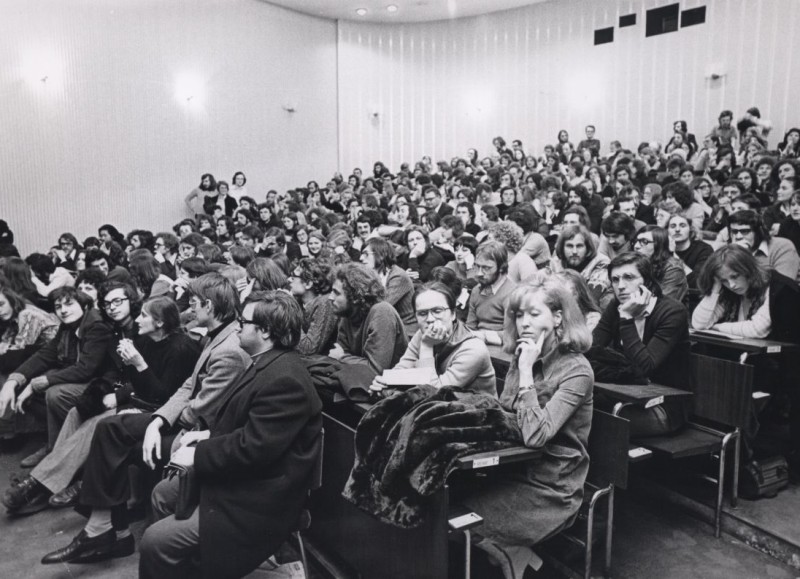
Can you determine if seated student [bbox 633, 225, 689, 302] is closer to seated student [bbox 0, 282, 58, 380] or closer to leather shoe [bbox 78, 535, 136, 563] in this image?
leather shoe [bbox 78, 535, 136, 563]

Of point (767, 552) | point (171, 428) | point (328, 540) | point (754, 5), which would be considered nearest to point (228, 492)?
point (328, 540)

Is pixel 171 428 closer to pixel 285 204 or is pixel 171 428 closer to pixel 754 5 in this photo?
pixel 285 204

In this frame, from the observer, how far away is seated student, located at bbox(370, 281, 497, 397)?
8.72 ft

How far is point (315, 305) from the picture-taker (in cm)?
374

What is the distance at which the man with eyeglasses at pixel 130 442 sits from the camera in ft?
9.14

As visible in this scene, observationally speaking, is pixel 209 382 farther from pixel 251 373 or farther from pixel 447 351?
pixel 447 351

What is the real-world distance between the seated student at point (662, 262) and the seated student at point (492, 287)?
2.59ft

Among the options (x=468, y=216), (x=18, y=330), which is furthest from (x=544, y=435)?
(x=468, y=216)

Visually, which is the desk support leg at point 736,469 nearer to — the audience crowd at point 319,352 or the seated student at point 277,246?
the audience crowd at point 319,352

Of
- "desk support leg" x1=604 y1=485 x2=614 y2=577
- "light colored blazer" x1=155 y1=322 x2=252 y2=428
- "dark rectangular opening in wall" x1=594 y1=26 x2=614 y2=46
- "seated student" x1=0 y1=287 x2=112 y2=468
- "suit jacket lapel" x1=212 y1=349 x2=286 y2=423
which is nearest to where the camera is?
"suit jacket lapel" x1=212 y1=349 x2=286 y2=423

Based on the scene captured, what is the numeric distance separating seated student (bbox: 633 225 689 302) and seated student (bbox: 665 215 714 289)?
1.47 feet

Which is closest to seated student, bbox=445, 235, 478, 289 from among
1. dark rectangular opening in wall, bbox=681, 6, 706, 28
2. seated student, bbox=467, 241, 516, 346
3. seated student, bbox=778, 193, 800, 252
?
seated student, bbox=467, 241, 516, 346

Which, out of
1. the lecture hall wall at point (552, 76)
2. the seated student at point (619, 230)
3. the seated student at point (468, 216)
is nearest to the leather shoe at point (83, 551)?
the seated student at point (619, 230)

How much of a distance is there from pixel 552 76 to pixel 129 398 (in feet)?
41.6
